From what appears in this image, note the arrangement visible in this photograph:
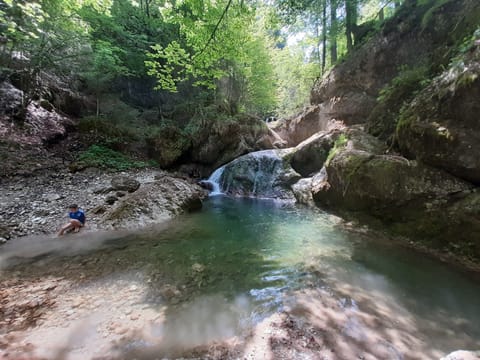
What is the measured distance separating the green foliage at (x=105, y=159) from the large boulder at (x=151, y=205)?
341cm

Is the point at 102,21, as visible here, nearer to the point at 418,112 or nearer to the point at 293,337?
the point at 418,112

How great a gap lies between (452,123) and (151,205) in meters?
7.72

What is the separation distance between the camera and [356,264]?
4.13 m

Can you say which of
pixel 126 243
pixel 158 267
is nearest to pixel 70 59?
pixel 126 243

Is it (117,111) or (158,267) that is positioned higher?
(117,111)

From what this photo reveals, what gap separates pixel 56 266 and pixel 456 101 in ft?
26.8

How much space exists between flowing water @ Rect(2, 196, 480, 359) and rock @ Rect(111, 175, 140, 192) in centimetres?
309

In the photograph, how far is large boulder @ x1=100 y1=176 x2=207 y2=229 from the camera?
6.29 m

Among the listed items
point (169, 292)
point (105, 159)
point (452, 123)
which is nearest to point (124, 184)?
point (105, 159)

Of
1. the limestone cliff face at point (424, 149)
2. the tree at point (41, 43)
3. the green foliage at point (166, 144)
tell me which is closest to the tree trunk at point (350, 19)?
the limestone cliff face at point (424, 149)

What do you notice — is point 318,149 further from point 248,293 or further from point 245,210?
point 248,293

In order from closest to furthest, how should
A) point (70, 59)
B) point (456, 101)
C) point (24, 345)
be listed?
point (24, 345), point (456, 101), point (70, 59)

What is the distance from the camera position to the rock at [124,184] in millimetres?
8094

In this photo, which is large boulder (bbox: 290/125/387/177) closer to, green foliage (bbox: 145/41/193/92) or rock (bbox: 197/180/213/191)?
rock (bbox: 197/180/213/191)
